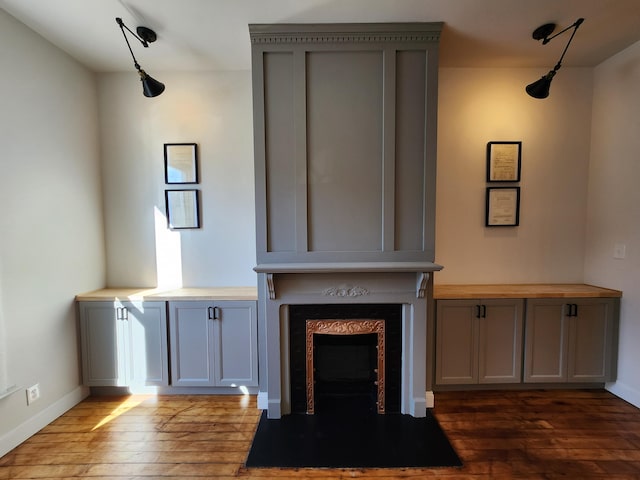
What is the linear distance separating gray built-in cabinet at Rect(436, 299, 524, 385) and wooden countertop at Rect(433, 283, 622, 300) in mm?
56

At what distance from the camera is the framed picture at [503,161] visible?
2.72m

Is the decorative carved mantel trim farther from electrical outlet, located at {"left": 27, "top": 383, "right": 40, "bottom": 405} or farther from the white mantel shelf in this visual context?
electrical outlet, located at {"left": 27, "top": 383, "right": 40, "bottom": 405}

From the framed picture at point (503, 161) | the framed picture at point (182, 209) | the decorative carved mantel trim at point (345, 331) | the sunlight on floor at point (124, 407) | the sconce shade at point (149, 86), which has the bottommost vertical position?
the sunlight on floor at point (124, 407)

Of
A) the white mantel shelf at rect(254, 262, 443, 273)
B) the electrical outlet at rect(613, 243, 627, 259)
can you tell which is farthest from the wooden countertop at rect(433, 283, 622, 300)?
the white mantel shelf at rect(254, 262, 443, 273)

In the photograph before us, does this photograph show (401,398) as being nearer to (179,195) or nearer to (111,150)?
(179,195)

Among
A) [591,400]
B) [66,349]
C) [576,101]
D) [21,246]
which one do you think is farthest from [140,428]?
[576,101]

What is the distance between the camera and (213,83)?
2742 millimetres

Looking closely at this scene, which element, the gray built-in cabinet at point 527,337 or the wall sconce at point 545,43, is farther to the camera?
the gray built-in cabinet at point 527,337

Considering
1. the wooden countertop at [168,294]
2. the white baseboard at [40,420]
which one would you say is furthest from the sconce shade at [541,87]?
the white baseboard at [40,420]

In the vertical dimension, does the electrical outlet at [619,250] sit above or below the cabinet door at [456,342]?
above

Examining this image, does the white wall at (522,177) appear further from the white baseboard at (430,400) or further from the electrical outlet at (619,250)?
the white baseboard at (430,400)

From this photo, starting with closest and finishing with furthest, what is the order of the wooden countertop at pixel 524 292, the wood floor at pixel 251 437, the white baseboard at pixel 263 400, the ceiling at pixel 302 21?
the wood floor at pixel 251 437
the ceiling at pixel 302 21
the white baseboard at pixel 263 400
the wooden countertop at pixel 524 292

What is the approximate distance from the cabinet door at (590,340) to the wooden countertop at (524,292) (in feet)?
0.24

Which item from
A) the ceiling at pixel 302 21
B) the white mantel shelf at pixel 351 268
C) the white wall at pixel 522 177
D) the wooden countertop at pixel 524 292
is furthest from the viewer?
the white wall at pixel 522 177
